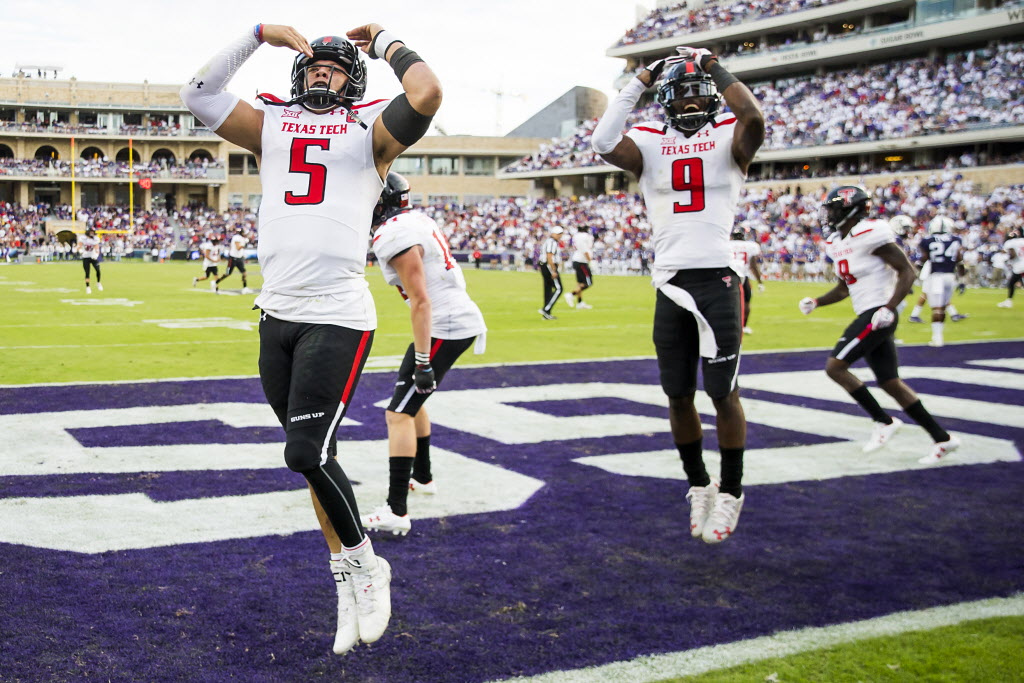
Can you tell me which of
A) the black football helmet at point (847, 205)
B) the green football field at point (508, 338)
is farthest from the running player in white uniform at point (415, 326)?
the black football helmet at point (847, 205)

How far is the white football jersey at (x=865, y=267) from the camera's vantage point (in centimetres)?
777

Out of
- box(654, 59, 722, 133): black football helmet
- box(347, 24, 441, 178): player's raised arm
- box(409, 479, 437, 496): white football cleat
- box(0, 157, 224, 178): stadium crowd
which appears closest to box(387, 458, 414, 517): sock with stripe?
box(409, 479, 437, 496): white football cleat

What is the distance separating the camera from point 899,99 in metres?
44.2

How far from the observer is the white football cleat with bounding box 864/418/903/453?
25.1 feet

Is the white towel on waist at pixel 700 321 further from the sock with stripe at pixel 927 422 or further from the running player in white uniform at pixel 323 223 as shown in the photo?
the sock with stripe at pixel 927 422

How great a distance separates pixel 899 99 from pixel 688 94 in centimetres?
4335

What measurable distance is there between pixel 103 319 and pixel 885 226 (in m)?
13.8

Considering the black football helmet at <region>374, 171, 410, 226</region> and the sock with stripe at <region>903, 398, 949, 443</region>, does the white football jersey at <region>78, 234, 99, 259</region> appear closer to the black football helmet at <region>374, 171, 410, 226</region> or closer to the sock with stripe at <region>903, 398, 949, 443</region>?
the black football helmet at <region>374, 171, 410, 226</region>

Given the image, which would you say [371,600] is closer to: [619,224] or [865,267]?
[865,267]

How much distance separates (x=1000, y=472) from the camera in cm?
688

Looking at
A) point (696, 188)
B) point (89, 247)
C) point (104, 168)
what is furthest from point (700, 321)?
point (104, 168)

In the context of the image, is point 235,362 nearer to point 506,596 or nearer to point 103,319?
point 103,319

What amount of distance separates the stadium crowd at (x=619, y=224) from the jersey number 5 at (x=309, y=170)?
49.0 feet

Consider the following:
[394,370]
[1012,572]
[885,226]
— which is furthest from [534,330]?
[1012,572]
